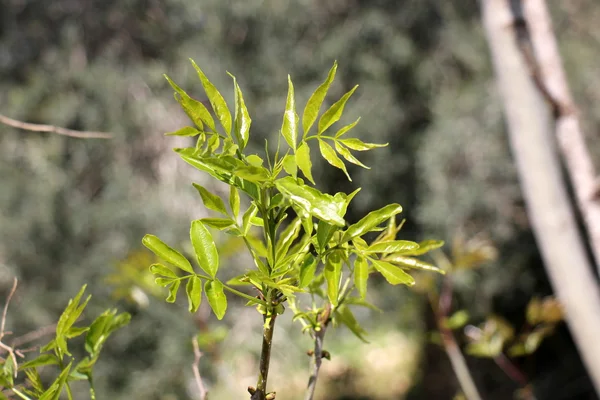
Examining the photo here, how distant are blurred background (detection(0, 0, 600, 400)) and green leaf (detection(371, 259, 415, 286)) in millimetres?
2062

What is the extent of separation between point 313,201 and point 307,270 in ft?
0.17

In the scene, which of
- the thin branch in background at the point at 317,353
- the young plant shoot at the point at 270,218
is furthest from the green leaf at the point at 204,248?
the thin branch in background at the point at 317,353

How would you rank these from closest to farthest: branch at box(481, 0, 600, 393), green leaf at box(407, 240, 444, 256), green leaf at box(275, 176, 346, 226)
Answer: green leaf at box(275, 176, 346, 226) < green leaf at box(407, 240, 444, 256) < branch at box(481, 0, 600, 393)

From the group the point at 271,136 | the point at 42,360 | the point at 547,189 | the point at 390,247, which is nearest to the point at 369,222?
the point at 390,247

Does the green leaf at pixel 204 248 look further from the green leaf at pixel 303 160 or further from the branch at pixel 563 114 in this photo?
the branch at pixel 563 114

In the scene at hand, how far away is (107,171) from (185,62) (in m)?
0.69

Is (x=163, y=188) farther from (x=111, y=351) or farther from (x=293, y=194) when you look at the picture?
(x=293, y=194)

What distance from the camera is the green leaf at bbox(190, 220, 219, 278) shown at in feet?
0.96

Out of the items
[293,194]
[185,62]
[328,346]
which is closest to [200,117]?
[293,194]

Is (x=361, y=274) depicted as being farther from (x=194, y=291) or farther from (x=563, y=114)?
(x=563, y=114)

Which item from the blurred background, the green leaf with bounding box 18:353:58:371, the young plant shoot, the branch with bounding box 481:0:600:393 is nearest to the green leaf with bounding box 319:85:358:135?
the young plant shoot

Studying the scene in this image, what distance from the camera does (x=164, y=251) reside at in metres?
0.30

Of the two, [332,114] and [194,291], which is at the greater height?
[332,114]

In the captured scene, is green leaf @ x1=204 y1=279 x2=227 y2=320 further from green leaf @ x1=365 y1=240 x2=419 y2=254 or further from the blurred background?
the blurred background
